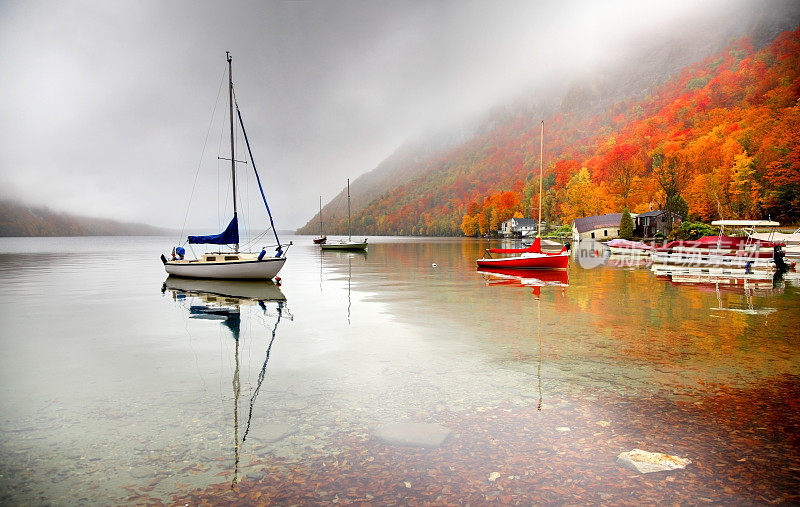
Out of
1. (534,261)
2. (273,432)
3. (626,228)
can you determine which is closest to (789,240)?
(534,261)

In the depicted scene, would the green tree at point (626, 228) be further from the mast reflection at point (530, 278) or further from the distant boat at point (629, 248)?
the mast reflection at point (530, 278)

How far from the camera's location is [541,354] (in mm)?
10562

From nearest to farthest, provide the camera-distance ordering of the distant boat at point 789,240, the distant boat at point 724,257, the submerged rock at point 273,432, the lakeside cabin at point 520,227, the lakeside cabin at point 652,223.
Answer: the submerged rock at point 273,432 < the distant boat at point 724,257 < the distant boat at point 789,240 < the lakeside cabin at point 652,223 < the lakeside cabin at point 520,227

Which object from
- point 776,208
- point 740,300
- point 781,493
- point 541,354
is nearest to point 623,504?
point 781,493

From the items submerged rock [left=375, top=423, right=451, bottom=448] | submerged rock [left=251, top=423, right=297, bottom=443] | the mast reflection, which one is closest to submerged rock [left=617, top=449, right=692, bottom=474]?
submerged rock [left=375, top=423, right=451, bottom=448]

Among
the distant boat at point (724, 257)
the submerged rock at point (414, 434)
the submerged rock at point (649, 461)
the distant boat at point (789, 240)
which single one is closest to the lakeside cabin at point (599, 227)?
the distant boat at point (789, 240)

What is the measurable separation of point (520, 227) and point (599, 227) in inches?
2053

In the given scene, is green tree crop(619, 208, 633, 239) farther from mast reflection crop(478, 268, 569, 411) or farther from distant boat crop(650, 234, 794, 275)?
mast reflection crop(478, 268, 569, 411)

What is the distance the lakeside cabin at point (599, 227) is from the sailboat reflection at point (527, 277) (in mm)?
71799

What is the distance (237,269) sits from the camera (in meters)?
28.5

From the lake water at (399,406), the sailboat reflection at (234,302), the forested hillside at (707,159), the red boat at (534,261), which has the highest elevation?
the forested hillside at (707,159)

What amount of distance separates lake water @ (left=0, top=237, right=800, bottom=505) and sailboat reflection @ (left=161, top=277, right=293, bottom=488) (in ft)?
0.38

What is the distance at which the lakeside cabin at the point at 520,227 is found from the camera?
149375 mm

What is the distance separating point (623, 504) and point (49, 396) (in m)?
9.31
